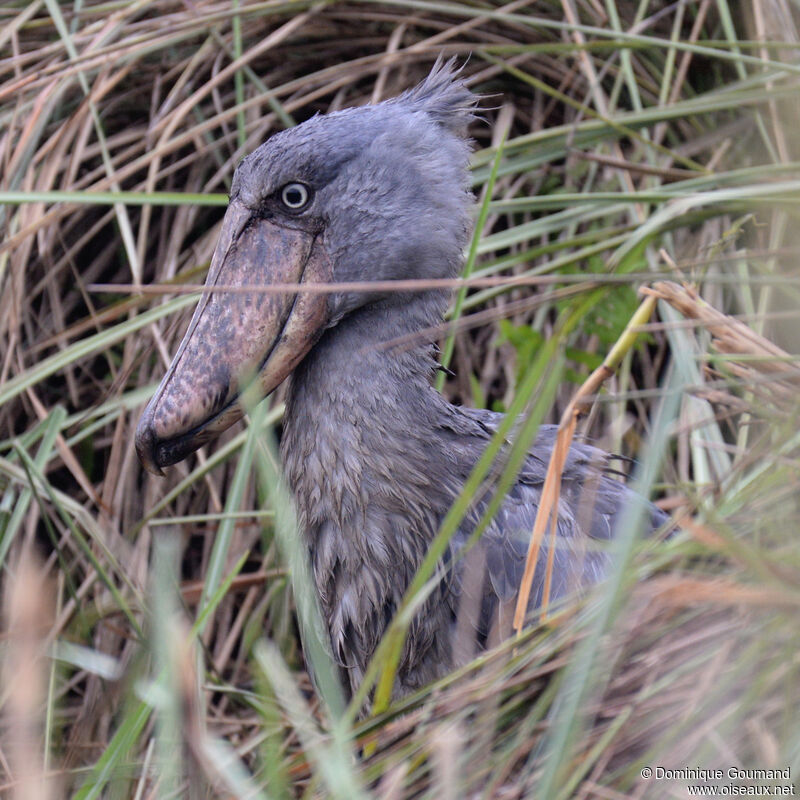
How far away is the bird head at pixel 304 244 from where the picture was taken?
5.53 ft

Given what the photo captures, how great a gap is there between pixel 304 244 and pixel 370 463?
0.38 metres

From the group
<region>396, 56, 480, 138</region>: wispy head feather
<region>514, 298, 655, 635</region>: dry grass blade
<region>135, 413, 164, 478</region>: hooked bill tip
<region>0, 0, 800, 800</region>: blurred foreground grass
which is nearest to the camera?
<region>514, 298, 655, 635</region>: dry grass blade

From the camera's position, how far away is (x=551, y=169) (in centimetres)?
280

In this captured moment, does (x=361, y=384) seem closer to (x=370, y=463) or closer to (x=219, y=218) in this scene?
(x=370, y=463)

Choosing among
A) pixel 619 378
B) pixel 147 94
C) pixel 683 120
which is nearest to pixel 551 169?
pixel 683 120

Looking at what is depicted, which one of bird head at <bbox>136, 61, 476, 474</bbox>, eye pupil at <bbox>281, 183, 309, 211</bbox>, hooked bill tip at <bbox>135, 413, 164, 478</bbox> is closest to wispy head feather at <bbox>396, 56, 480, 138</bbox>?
bird head at <bbox>136, 61, 476, 474</bbox>

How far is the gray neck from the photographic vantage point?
1.69 meters

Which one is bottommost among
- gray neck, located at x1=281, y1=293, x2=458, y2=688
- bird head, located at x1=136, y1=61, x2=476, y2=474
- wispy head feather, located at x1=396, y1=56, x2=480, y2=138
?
gray neck, located at x1=281, y1=293, x2=458, y2=688

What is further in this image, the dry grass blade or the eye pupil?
the eye pupil

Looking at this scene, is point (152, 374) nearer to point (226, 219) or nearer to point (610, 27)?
point (226, 219)

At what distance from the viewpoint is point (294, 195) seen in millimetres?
1771

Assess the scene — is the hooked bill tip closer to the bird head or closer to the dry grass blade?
the bird head

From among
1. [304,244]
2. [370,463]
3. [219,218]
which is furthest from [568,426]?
[219,218]

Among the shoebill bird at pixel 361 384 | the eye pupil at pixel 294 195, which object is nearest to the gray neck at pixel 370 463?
the shoebill bird at pixel 361 384
